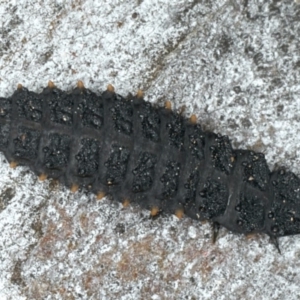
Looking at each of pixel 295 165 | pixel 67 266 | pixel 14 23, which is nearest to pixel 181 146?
pixel 295 165

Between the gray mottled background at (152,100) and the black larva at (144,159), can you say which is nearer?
the black larva at (144,159)

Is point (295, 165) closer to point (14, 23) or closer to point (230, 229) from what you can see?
point (230, 229)

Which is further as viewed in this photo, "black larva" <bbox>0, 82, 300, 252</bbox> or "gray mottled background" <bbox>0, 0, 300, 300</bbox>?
"gray mottled background" <bbox>0, 0, 300, 300</bbox>

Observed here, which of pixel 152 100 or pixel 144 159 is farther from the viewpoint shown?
pixel 152 100

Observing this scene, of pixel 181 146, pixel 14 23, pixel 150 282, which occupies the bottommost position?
Answer: pixel 150 282
